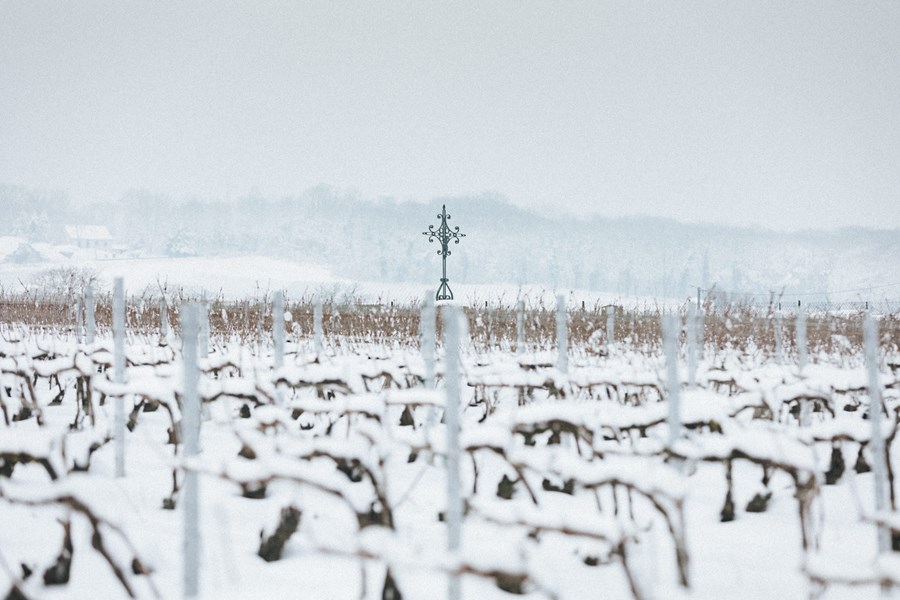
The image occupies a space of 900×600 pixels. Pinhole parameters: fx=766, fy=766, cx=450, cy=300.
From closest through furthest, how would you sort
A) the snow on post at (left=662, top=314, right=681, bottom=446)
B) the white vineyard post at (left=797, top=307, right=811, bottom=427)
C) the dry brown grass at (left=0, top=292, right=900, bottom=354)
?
the snow on post at (left=662, top=314, right=681, bottom=446), the white vineyard post at (left=797, top=307, right=811, bottom=427), the dry brown grass at (left=0, top=292, right=900, bottom=354)

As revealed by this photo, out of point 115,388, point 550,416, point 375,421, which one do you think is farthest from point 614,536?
point 115,388

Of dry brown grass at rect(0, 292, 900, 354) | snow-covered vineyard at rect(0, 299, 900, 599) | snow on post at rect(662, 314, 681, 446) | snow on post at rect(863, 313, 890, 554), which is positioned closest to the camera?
snow-covered vineyard at rect(0, 299, 900, 599)

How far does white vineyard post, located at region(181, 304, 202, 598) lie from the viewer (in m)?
3.22

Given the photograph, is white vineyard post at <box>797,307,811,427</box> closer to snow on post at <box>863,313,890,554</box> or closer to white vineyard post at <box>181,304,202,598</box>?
snow on post at <box>863,313,890,554</box>

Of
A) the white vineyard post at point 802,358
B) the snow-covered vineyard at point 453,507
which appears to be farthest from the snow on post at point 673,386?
the white vineyard post at point 802,358

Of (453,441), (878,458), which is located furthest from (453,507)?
(878,458)

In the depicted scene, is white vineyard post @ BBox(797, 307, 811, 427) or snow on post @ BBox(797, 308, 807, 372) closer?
white vineyard post @ BBox(797, 307, 811, 427)

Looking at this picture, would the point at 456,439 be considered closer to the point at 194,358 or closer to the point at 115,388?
the point at 194,358

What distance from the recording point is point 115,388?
5.47 m

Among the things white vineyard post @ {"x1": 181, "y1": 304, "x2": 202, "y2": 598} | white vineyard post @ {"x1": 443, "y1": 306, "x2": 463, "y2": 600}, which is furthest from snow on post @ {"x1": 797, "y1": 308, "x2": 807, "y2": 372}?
white vineyard post @ {"x1": 181, "y1": 304, "x2": 202, "y2": 598}

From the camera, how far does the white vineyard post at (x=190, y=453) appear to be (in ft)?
10.6

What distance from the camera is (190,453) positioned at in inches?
137

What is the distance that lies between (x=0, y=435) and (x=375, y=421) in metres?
2.35

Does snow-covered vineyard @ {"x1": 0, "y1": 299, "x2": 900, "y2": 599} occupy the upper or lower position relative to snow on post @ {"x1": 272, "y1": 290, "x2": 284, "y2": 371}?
lower
